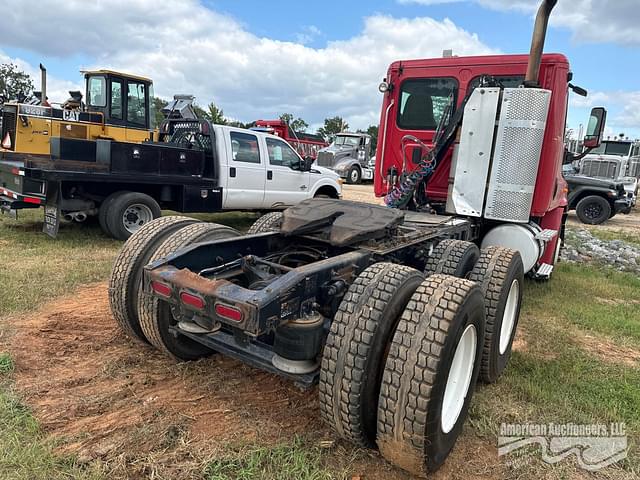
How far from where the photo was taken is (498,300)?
3.47 meters

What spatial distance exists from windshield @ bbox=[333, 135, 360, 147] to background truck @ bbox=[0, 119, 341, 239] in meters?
14.7

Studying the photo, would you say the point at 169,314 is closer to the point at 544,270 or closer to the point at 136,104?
the point at 544,270

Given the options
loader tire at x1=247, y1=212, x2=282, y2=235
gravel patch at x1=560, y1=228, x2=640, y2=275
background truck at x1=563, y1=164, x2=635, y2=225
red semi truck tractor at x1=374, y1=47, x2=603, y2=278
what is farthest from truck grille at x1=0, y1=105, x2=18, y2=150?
background truck at x1=563, y1=164, x2=635, y2=225

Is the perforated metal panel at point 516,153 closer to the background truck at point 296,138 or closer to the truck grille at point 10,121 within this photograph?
the truck grille at point 10,121

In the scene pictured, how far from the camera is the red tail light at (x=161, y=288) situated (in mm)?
2635

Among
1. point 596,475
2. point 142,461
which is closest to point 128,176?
point 142,461

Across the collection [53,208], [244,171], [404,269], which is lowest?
[53,208]

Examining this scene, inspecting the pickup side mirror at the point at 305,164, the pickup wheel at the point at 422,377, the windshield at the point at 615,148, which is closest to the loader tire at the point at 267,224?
the pickup wheel at the point at 422,377

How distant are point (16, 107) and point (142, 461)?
10.7 meters

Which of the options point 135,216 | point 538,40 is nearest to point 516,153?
point 538,40

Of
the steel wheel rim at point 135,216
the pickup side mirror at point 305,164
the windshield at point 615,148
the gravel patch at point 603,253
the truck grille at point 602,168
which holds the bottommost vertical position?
the gravel patch at point 603,253

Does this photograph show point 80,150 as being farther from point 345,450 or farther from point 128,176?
point 345,450

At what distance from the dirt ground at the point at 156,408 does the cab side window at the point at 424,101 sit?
4.16m

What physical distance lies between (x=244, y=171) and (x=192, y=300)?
639cm
